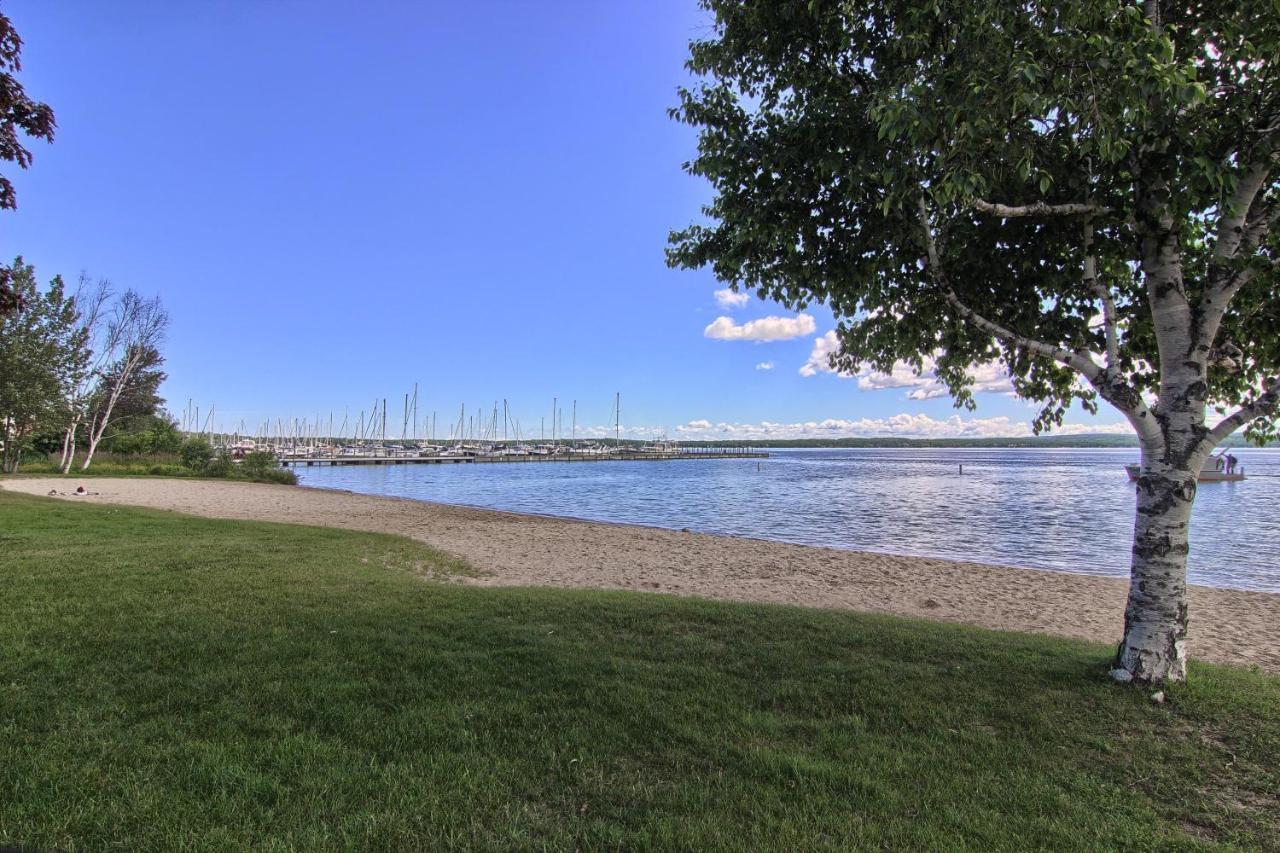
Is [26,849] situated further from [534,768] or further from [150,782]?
[534,768]

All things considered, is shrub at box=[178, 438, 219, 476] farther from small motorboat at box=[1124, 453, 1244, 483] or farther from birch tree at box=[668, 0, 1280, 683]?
small motorboat at box=[1124, 453, 1244, 483]

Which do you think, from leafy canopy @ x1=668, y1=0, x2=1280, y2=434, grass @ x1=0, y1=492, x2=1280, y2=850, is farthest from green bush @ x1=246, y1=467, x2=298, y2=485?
leafy canopy @ x1=668, y1=0, x2=1280, y2=434

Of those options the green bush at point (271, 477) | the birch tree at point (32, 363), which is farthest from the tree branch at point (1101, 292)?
the green bush at point (271, 477)

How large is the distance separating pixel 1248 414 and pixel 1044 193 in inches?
87.3

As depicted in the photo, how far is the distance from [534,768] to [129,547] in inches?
423

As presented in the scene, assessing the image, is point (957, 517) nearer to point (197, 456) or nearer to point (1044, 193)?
point (1044, 193)

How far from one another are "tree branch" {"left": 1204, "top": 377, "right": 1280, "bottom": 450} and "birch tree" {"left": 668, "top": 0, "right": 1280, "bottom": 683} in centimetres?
2

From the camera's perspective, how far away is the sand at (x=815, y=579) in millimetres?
10211

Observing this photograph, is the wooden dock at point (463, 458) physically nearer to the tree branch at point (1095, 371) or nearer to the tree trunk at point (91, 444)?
the tree trunk at point (91, 444)

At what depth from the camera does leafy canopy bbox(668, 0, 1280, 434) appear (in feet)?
12.0

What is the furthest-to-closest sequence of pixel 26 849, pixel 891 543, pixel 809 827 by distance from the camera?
pixel 891 543
pixel 809 827
pixel 26 849

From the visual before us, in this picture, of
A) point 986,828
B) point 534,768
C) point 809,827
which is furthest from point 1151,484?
point 534,768

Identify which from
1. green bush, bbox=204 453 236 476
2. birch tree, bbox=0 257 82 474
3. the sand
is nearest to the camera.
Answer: the sand

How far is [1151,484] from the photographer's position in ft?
16.1
